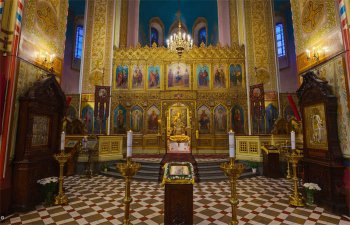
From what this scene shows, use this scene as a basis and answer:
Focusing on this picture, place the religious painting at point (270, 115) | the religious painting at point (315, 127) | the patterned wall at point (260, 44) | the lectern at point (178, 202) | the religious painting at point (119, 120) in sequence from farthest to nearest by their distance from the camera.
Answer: the religious painting at point (119, 120)
the patterned wall at point (260, 44)
the religious painting at point (270, 115)
the religious painting at point (315, 127)
the lectern at point (178, 202)

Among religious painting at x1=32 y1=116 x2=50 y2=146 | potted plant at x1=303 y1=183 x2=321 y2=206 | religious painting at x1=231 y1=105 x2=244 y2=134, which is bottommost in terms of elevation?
potted plant at x1=303 y1=183 x2=321 y2=206

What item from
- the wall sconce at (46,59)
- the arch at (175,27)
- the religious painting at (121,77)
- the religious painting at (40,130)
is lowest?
the religious painting at (40,130)

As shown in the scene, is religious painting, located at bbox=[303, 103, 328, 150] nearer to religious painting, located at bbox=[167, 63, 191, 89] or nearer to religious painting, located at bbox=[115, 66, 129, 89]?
religious painting, located at bbox=[167, 63, 191, 89]

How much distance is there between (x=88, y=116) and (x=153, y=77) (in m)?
5.15

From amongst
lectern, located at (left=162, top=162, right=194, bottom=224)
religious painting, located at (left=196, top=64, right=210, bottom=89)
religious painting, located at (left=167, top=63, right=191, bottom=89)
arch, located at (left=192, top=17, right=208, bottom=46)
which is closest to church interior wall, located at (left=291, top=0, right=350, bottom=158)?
lectern, located at (left=162, top=162, right=194, bottom=224)

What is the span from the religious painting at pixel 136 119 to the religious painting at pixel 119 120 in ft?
1.77

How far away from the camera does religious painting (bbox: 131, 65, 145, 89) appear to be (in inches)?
505

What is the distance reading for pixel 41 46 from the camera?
5574 mm

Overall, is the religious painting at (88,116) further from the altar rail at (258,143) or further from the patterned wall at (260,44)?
the patterned wall at (260,44)

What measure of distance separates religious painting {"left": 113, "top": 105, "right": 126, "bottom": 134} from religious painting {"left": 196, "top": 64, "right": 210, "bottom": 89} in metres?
5.65

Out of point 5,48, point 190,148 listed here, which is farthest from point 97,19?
point 190,148

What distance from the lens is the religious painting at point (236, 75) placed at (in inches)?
498

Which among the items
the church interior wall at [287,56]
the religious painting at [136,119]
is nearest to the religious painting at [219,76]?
the religious painting at [136,119]

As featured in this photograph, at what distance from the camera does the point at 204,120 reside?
1241 centimetres
